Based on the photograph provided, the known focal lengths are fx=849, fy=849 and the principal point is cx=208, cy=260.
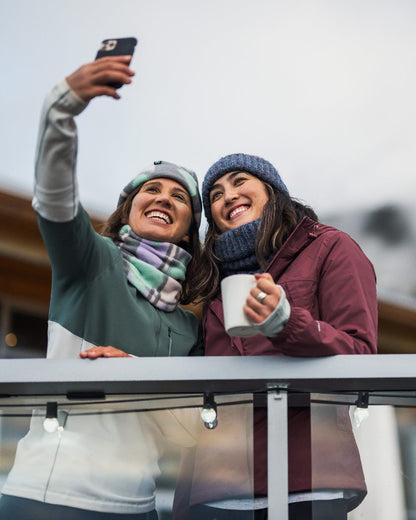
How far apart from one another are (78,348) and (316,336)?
23.1 inches

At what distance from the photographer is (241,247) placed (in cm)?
207

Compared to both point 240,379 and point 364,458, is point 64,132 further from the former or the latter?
point 364,458

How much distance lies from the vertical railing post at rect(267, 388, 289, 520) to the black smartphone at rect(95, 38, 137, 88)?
2.12ft

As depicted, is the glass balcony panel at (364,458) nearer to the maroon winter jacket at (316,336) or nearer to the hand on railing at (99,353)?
the maroon winter jacket at (316,336)

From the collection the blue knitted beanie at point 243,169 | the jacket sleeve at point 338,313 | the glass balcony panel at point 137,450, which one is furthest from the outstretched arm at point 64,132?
the blue knitted beanie at point 243,169

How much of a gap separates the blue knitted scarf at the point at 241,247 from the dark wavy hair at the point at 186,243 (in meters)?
0.15

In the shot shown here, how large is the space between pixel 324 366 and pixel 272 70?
4.56m

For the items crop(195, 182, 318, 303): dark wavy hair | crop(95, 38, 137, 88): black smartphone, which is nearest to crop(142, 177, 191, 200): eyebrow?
crop(195, 182, 318, 303): dark wavy hair

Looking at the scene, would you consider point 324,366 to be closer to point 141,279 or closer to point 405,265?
point 141,279

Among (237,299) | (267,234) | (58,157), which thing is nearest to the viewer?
(237,299)

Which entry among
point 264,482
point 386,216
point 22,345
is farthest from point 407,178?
point 264,482

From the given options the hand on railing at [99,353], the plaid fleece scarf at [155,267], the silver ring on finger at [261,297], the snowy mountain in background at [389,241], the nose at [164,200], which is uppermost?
the snowy mountain in background at [389,241]

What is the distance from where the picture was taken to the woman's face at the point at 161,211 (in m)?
2.14

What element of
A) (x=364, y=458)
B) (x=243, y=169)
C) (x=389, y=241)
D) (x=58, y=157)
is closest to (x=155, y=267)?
(x=243, y=169)
